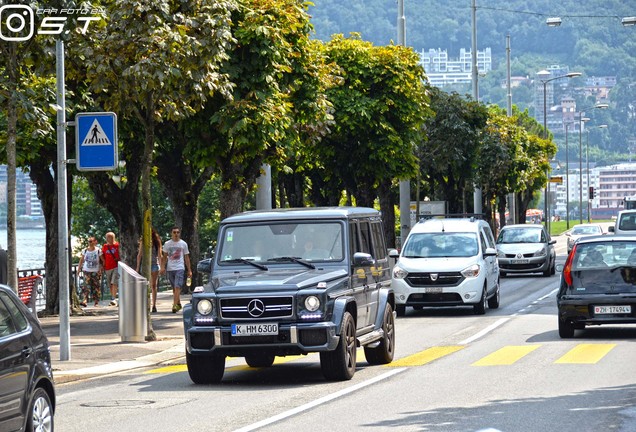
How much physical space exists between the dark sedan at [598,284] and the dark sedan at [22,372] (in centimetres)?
1155

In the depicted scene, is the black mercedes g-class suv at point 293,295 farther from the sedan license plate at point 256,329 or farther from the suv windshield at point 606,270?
the suv windshield at point 606,270

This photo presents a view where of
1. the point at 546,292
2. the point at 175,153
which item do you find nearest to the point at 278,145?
the point at 175,153

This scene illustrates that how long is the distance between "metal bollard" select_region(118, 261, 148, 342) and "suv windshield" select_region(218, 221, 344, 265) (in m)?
5.25

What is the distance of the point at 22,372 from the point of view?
32.5ft

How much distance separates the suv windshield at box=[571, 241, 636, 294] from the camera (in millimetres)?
20516

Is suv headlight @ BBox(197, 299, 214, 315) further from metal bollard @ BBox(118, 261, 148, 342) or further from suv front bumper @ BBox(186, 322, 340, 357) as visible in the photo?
metal bollard @ BBox(118, 261, 148, 342)

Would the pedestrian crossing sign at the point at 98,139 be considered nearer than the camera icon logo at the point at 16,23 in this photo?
No

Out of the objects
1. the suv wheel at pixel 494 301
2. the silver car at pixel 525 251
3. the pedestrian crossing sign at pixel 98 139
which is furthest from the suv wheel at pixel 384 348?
the silver car at pixel 525 251

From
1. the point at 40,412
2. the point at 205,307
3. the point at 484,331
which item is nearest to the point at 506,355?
the point at 484,331

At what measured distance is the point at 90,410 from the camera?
13.3 metres

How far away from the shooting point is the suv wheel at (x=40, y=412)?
9961 millimetres

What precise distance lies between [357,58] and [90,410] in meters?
30.3

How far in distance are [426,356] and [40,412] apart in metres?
9.08

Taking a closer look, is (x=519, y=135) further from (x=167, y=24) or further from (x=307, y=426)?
(x=307, y=426)
